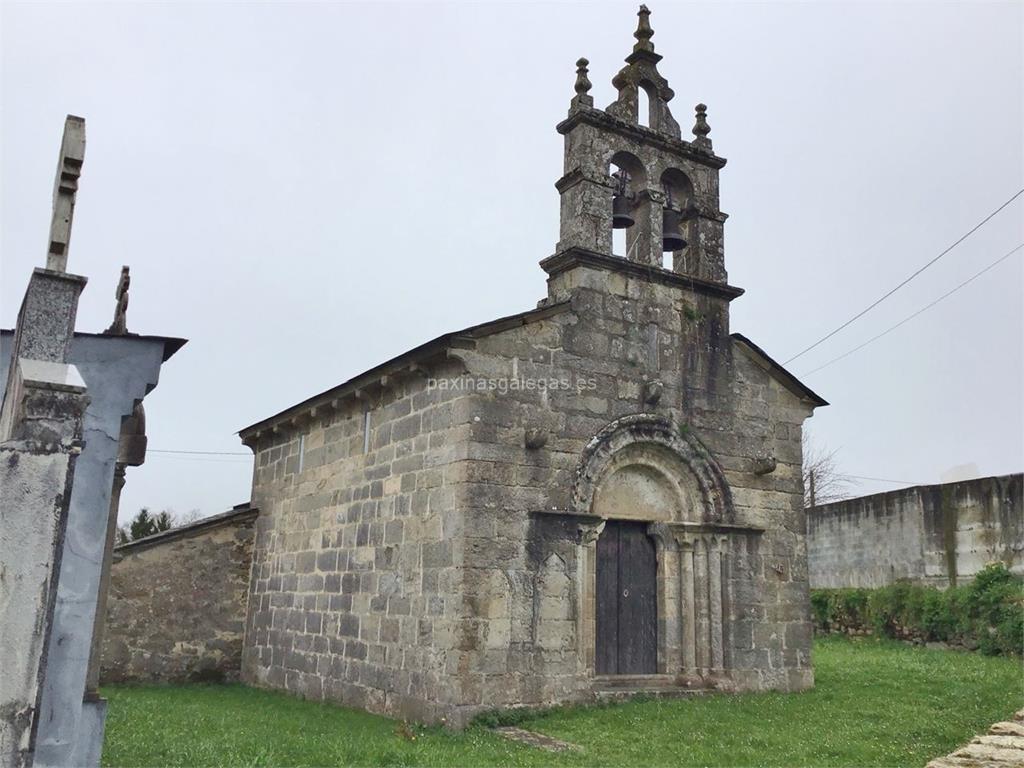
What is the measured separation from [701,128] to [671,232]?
170 centimetres

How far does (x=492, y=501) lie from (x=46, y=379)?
620 cm

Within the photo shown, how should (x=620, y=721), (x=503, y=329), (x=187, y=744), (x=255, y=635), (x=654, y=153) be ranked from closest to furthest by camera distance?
(x=187, y=744) → (x=620, y=721) → (x=503, y=329) → (x=654, y=153) → (x=255, y=635)

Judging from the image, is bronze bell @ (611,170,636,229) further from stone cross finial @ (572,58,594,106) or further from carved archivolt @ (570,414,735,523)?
carved archivolt @ (570,414,735,523)

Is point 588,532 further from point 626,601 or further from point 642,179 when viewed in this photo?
point 642,179

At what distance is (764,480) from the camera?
1148cm

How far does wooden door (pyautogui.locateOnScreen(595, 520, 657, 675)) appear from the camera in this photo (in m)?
10.2

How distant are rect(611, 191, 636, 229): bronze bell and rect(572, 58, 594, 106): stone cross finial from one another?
120cm

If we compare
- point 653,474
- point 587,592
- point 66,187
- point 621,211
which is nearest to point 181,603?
point 587,592

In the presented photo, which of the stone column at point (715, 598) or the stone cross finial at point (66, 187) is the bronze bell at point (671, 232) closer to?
the stone column at point (715, 598)

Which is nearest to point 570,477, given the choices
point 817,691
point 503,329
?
point 503,329

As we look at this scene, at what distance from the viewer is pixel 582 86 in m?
11.1

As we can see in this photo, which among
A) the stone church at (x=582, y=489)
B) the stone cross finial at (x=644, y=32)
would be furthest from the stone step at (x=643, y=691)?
the stone cross finial at (x=644, y=32)

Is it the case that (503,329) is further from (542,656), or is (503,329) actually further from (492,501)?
(542,656)

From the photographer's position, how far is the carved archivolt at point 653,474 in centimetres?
1016
